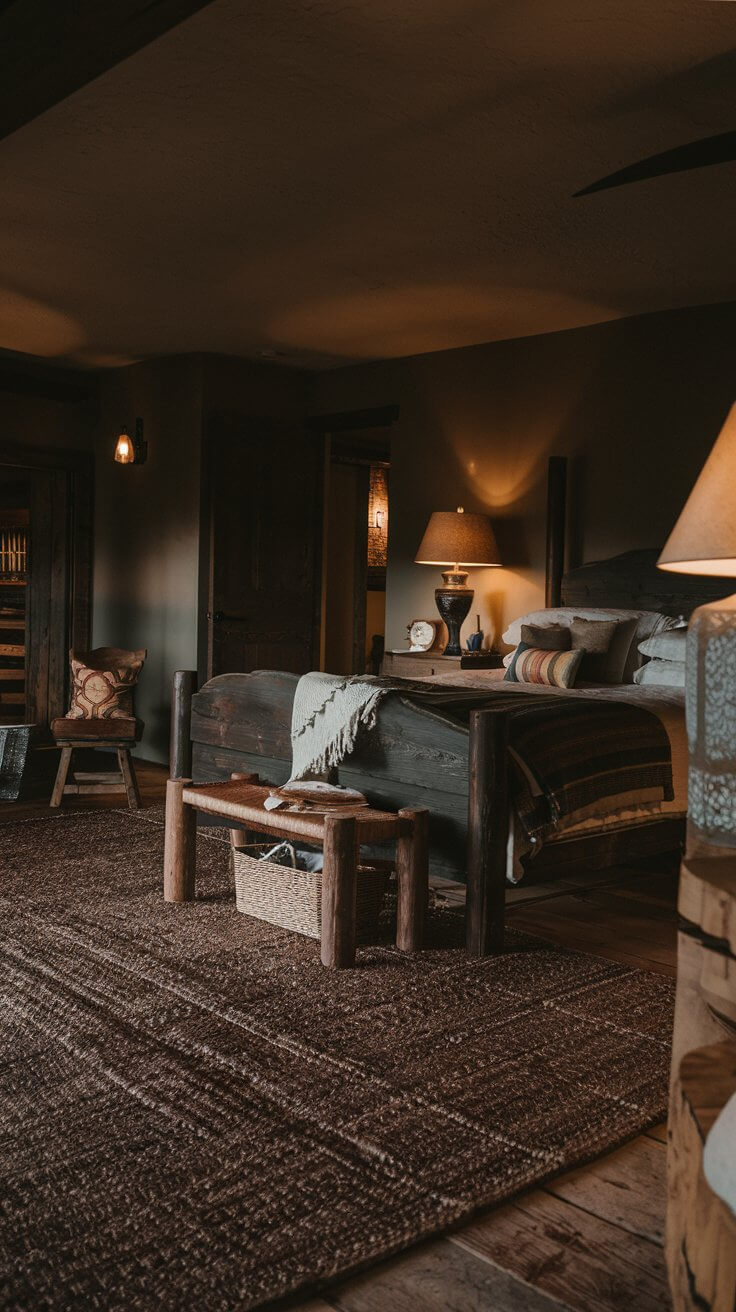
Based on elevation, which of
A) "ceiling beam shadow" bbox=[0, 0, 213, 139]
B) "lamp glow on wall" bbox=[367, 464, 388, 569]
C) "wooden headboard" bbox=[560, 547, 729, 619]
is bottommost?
"wooden headboard" bbox=[560, 547, 729, 619]

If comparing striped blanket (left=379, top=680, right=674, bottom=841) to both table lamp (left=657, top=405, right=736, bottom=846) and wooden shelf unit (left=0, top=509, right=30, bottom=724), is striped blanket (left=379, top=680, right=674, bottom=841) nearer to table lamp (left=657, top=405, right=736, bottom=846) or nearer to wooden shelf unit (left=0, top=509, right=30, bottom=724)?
table lamp (left=657, top=405, right=736, bottom=846)

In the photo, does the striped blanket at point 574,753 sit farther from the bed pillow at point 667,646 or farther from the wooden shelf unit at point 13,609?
the wooden shelf unit at point 13,609

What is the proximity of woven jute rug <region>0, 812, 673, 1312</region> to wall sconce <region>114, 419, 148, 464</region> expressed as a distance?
401cm

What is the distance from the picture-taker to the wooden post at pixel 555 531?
5.78m

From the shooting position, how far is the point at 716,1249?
114cm

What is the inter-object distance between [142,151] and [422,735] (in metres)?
2.19

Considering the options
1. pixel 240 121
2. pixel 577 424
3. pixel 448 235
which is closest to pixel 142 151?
pixel 240 121

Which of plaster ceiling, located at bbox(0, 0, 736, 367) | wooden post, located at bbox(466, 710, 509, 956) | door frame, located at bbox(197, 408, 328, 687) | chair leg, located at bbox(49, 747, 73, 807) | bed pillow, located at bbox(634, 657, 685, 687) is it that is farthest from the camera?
door frame, located at bbox(197, 408, 328, 687)

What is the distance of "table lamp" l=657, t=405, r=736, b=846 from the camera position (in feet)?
5.75

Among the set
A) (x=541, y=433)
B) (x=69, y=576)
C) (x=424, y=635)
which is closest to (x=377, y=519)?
(x=69, y=576)

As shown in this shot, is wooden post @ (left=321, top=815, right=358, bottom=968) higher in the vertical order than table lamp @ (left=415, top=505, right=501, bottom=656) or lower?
lower

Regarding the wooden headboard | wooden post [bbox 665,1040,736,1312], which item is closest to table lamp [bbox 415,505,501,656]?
the wooden headboard

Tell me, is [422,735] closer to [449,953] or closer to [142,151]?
[449,953]

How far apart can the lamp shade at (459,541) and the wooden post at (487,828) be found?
2.90 m
